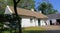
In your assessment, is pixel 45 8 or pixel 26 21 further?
pixel 45 8

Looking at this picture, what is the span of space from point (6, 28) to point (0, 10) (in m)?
52.8

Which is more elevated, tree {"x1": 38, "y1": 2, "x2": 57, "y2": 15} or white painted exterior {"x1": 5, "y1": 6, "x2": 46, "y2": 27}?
tree {"x1": 38, "y1": 2, "x2": 57, "y2": 15}

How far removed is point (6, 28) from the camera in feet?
58.2

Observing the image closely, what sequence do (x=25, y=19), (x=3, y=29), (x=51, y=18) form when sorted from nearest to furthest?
(x=3, y=29)
(x=25, y=19)
(x=51, y=18)

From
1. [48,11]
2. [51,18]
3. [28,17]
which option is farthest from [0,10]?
[48,11]

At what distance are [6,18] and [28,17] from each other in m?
28.4

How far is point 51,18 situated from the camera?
71.6 m

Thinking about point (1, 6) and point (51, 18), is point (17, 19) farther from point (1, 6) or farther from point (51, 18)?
point (51, 18)

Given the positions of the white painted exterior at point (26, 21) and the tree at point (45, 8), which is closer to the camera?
the white painted exterior at point (26, 21)

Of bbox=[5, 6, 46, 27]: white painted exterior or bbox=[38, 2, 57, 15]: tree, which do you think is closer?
bbox=[5, 6, 46, 27]: white painted exterior

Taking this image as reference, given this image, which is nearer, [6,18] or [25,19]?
[6,18]

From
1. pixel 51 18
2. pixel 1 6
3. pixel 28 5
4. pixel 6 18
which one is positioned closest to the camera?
pixel 6 18

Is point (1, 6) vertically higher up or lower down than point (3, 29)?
higher up

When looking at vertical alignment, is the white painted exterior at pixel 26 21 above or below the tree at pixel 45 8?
below
